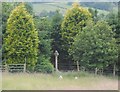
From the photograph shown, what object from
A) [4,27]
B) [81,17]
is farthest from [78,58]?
[4,27]

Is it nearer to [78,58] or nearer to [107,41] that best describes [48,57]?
[78,58]

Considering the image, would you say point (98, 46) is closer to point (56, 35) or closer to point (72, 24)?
point (72, 24)

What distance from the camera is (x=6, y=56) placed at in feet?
56.4

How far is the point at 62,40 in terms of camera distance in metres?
19.2

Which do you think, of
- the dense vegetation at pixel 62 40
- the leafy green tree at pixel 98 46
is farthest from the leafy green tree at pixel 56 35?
the leafy green tree at pixel 98 46

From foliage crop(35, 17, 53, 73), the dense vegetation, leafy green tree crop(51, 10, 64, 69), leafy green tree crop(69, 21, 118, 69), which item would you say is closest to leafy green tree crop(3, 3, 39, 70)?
the dense vegetation

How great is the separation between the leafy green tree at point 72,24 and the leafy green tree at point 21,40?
2.31 metres

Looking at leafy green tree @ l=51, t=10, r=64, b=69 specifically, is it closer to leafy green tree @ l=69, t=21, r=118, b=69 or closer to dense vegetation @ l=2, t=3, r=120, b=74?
dense vegetation @ l=2, t=3, r=120, b=74

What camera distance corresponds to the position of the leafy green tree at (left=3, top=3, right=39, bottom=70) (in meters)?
16.9

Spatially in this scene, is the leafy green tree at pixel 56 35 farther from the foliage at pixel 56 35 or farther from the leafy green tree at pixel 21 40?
the leafy green tree at pixel 21 40

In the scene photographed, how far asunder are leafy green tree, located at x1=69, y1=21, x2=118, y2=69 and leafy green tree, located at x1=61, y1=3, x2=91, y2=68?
7.42 ft

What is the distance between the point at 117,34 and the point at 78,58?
2330 mm

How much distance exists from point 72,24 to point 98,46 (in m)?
3.53

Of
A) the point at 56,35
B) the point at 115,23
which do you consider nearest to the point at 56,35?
the point at 56,35
